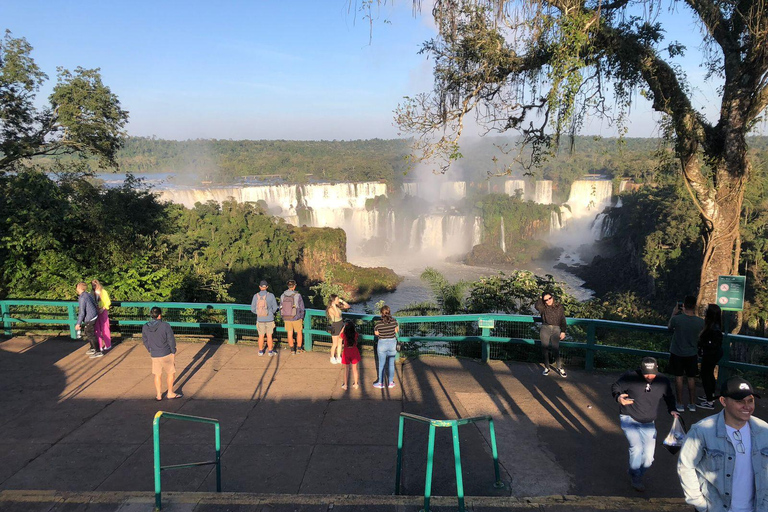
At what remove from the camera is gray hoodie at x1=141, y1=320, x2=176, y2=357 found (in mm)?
6480

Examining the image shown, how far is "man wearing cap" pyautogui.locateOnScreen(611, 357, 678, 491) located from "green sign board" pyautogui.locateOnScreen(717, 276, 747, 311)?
2592mm

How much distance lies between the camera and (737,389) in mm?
2930

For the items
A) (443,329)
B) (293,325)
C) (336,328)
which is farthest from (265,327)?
(443,329)

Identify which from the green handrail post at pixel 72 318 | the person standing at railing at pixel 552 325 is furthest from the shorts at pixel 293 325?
the green handrail post at pixel 72 318

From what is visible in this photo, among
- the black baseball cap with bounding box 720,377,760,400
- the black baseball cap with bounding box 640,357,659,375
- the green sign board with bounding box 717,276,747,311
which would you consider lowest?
the black baseball cap with bounding box 640,357,659,375

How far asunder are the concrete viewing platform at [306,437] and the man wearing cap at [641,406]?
0.31m

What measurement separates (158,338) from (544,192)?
97.2 metres

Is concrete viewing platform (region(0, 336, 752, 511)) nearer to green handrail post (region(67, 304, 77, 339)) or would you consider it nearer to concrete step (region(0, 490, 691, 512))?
concrete step (region(0, 490, 691, 512))

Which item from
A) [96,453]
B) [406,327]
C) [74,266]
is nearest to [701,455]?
[96,453]

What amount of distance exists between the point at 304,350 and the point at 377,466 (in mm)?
3909

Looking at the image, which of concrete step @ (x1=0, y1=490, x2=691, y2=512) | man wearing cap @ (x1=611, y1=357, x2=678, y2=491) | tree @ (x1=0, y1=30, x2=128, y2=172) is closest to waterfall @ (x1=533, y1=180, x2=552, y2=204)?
tree @ (x1=0, y1=30, x2=128, y2=172)

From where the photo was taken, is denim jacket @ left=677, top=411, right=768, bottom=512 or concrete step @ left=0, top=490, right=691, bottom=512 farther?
concrete step @ left=0, top=490, right=691, bottom=512

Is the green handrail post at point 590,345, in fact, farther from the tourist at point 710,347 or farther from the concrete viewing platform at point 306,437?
the tourist at point 710,347

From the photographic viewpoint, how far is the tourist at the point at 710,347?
5.93 m
